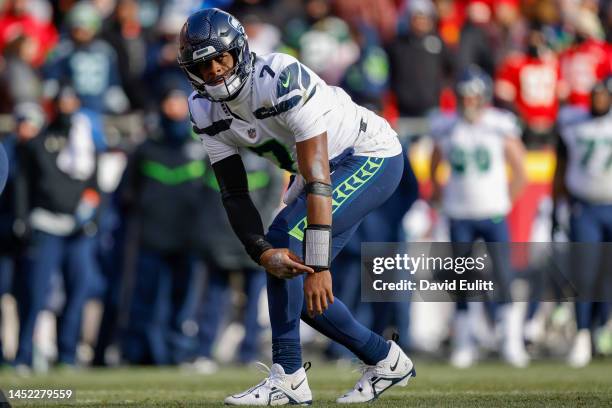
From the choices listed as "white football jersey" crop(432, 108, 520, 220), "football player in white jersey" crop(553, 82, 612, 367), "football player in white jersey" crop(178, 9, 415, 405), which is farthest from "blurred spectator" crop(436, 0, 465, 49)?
"football player in white jersey" crop(178, 9, 415, 405)

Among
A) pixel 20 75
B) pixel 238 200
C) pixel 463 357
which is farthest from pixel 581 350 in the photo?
pixel 20 75

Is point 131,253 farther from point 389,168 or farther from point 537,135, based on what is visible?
point 389,168

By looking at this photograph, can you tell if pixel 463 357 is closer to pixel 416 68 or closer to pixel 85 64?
pixel 416 68

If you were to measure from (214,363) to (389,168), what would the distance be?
5141 mm

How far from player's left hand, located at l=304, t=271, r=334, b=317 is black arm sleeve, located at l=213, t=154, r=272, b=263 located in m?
0.37

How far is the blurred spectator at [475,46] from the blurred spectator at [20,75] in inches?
167

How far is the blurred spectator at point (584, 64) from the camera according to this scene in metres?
12.8

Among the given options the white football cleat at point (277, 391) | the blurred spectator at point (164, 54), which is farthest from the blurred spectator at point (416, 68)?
the white football cleat at point (277, 391)

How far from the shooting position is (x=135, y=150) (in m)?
11.1

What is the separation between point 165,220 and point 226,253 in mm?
582

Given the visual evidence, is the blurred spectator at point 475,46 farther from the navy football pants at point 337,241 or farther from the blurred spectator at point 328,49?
the navy football pants at point 337,241

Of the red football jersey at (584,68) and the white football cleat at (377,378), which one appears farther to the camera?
the red football jersey at (584,68)

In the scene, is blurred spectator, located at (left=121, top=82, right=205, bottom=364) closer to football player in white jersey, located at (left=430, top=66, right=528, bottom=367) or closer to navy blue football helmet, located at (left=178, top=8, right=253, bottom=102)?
football player in white jersey, located at (left=430, top=66, right=528, bottom=367)

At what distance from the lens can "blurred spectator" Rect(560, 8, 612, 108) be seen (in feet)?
42.0
